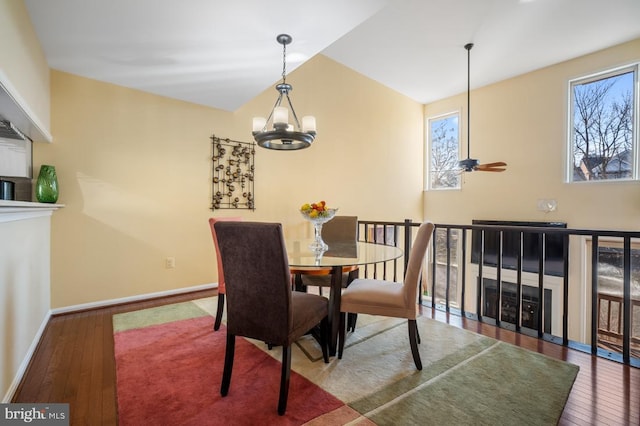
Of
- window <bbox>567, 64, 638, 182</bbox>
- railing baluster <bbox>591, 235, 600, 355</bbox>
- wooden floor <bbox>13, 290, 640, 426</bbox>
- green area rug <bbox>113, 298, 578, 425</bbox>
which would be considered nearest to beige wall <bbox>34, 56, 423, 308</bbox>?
wooden floor <bbox>13, 290, 640, 426</bbox>

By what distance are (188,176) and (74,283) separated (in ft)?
5.25

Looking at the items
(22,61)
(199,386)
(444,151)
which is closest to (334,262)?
(199,386)

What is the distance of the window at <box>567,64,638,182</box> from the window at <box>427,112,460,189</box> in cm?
189

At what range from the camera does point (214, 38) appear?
248 cm

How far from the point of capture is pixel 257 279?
1536 mm

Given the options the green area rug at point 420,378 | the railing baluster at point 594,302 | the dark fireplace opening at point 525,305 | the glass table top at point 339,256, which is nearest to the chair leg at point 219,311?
the green area rug at point 420,378

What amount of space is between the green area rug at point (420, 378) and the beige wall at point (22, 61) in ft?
6.03

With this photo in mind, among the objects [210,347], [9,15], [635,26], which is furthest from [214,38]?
[635,26]

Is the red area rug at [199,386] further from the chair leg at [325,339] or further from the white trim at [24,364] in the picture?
the white trim at [24,364]

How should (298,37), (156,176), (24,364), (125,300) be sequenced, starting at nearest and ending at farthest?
(24,364) → (298,37) → (125,300) → (156,176)

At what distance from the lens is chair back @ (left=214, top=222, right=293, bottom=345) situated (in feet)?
4.84

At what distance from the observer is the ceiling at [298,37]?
2.17 metres

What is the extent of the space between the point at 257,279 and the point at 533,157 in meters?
5.52

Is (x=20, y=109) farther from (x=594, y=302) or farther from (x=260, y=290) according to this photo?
(x=594, y=302)
